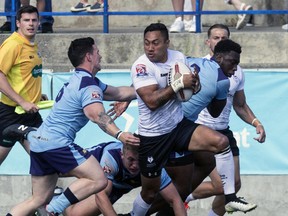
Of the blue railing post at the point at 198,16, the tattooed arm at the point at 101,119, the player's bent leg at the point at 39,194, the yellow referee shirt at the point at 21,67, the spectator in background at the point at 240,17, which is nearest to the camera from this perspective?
the tattooed arm at the point at 101,119

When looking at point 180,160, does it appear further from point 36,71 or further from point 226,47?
point 36,71

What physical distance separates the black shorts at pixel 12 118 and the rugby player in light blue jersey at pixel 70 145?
1000mm

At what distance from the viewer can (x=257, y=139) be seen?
11648 mm

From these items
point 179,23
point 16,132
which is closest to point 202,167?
point 16,132

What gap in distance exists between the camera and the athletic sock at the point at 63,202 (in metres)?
10.8

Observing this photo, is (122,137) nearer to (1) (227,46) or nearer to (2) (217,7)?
(1) (227,46)

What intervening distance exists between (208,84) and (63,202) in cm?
172

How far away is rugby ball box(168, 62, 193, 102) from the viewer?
34.3ft

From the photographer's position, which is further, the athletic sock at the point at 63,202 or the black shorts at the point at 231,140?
the black shorts at the point at 231,140

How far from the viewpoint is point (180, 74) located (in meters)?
10.4

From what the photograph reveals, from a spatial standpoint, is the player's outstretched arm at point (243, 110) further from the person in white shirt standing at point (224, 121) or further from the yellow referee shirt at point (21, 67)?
the yellow referee shirt at point (21, 67)

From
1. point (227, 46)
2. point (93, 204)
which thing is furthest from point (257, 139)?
point (93, 204)

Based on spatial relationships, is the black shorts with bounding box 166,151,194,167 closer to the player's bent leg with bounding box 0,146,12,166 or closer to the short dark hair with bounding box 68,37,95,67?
the short dark hair with bounding box 68,37,95,67

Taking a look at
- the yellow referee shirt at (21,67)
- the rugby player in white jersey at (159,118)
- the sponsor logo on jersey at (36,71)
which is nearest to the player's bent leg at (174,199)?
the rugby player in white jersey at (159,118)
